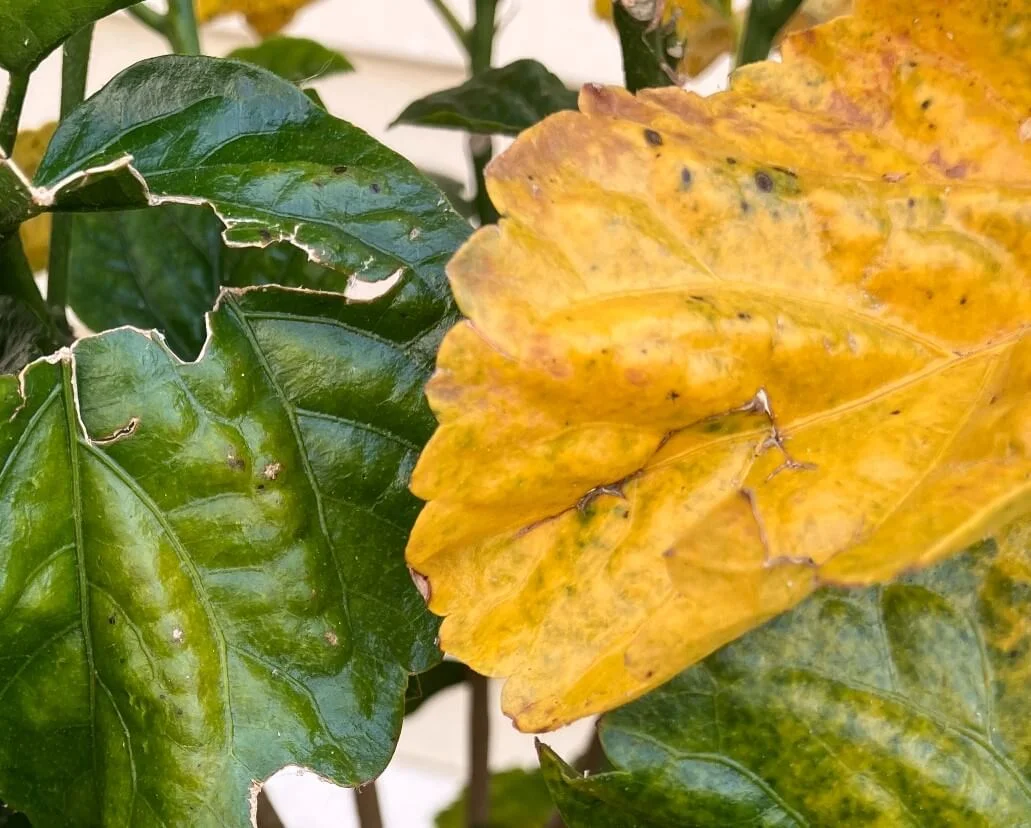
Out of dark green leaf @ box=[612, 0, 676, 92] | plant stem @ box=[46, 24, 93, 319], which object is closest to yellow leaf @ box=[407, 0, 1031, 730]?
dark green leaf @ box=[612, 0, 676, 92]

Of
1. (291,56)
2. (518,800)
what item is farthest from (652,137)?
(518,800)

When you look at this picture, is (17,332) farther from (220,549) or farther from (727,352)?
(727,352)

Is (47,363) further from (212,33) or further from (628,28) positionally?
(212,33)

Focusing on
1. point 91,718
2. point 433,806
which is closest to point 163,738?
point 91,718

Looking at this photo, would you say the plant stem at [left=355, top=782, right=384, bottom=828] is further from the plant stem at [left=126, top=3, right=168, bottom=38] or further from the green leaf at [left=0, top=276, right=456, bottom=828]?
the plant stem at [left=126, top=3, right=168, bottom=38]

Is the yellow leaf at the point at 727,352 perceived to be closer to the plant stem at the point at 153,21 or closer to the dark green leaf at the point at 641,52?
the dark green leaf at the point at 641,52

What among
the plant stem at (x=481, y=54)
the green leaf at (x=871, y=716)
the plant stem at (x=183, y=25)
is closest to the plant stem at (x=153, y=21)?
the plant stem at (x=183, y=25)
